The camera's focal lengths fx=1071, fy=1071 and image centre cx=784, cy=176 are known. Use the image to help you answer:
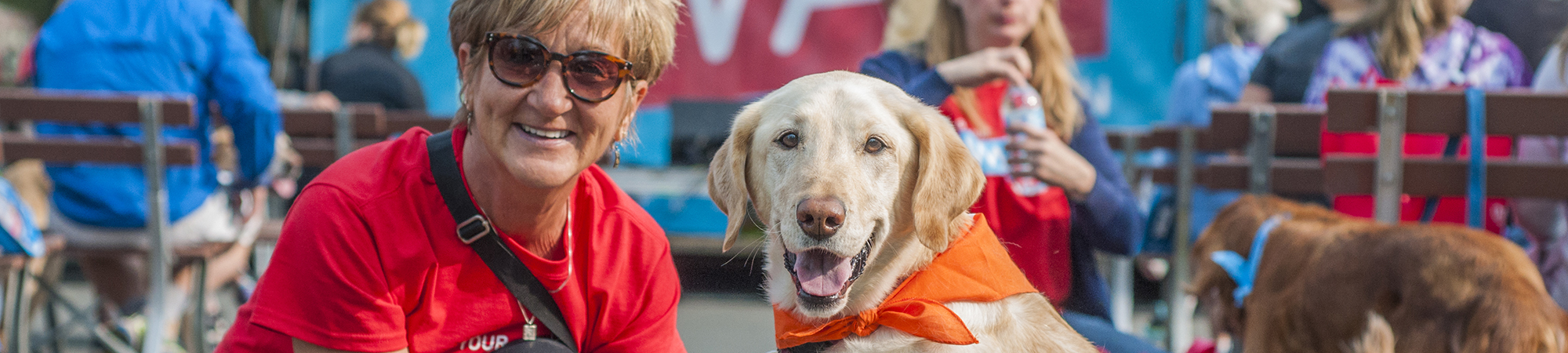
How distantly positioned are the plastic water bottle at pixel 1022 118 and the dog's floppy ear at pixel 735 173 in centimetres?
80

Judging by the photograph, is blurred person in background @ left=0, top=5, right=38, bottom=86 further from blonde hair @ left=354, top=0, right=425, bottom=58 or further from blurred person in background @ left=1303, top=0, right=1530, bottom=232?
blurred person in background @ left=1303, top=0, right=1530, bottom=232

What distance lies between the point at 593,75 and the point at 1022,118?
910 millimetres

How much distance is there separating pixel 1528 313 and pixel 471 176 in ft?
7.67

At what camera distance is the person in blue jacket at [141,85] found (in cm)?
455

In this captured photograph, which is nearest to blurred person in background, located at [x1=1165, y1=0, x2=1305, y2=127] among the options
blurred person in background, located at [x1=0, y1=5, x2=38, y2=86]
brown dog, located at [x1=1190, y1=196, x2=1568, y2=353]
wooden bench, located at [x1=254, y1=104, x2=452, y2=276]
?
brown dog, located at [x1=1190, y1=196, x2=1568, y2=353]

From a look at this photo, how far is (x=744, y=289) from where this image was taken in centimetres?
186

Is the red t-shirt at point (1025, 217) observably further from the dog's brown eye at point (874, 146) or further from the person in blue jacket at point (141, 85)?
the person in blue jacket at point (141, 85)

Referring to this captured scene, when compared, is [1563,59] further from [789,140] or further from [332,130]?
[332,130]

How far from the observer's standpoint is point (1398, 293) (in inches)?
101

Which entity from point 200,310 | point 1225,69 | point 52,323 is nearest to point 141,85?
point 200,310

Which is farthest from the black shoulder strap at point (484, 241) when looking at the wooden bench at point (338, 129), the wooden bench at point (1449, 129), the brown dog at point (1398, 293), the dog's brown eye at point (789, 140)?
the wooden bench at point (338, 129)

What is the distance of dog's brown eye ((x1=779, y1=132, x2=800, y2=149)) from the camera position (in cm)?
143

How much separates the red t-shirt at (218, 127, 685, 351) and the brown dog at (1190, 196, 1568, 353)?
1712 millimetres

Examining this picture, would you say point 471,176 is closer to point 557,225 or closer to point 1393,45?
point 557,225
